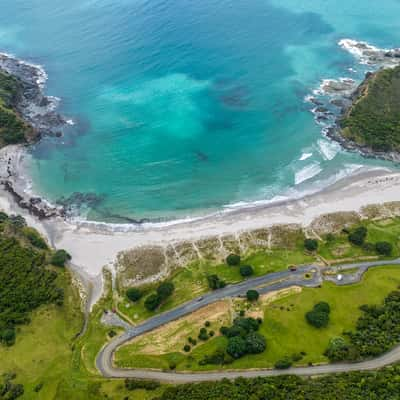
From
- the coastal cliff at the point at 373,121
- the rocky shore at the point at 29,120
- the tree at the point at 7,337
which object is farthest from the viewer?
the coastal cliff at the point at 373,121

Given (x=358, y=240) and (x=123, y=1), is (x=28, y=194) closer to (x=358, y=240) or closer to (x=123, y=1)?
(x=358, y=240)

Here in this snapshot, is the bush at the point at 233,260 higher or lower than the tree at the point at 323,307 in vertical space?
higher

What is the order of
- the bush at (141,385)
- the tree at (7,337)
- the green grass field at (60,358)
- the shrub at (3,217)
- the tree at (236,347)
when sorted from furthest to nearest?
the shrub at (3,217) < the tree at (7,337) < the tree at (236,347) < the green grass field at (60,358) < the bush at (141,385)

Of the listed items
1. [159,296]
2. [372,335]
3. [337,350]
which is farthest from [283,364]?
[159,296]

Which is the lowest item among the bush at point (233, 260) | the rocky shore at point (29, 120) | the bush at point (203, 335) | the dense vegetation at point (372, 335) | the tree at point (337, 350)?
the dense vegetation at point (372, 335)

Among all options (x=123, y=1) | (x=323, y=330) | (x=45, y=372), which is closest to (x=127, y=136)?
(x=45, y=372)

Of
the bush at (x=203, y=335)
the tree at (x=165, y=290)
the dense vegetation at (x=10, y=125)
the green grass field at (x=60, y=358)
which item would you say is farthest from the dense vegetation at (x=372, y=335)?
the dense vegetation at (x=10, y=125)

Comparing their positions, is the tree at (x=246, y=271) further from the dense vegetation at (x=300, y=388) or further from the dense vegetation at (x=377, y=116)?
the dense vegetation at (x=377, y=116)

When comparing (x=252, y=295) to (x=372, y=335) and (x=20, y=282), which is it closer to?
(x=372, y=335)
